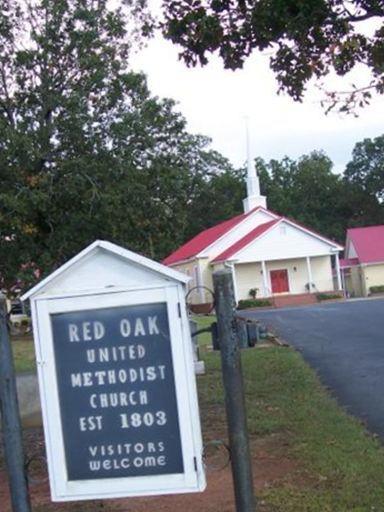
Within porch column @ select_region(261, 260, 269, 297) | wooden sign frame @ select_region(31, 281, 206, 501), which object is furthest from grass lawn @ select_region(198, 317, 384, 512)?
porch column @ select_region(261, 260, 269, 297)

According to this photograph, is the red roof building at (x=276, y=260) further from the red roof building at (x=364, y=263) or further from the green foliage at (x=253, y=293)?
the red roof building at (x=364, y=263)

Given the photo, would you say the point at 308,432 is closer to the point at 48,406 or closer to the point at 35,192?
the point at 48,406

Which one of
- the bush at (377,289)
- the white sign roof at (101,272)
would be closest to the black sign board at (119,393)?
the white sign roof at (101,272)

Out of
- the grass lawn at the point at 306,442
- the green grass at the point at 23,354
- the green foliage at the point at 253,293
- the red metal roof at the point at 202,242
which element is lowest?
the grass lawn at the point at 306,442

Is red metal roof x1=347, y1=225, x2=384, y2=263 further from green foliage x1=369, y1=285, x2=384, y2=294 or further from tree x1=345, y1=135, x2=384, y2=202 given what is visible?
tree x1=345, y1=135, x2=384, y2=202

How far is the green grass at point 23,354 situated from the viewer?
58.1 feet

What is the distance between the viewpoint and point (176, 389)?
4.07 m

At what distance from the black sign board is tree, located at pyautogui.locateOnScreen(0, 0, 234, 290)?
45.8 feet

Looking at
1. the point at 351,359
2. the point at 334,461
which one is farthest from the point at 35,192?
the point at 334,461

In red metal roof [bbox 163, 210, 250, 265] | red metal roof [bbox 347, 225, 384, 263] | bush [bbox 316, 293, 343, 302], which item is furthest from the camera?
red metal roof [bbox 347, 225, 384, 263]

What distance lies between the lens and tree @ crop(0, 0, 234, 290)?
18156mm

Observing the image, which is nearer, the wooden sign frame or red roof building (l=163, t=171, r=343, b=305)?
the wooden sign frame

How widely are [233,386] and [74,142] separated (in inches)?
607

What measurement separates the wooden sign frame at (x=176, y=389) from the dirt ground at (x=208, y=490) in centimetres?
82
